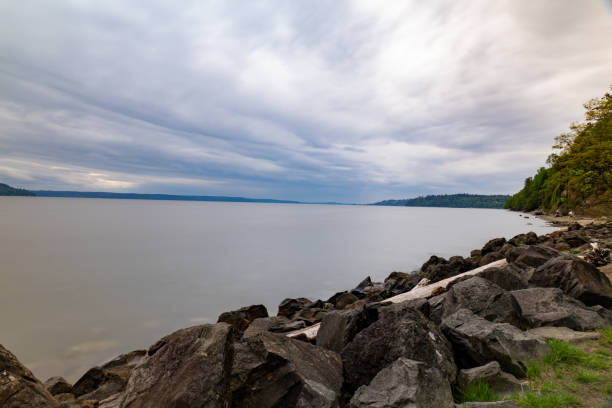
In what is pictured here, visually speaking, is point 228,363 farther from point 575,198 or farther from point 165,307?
point 575,198

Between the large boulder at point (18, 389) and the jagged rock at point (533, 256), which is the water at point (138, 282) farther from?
the jagged rock at point (533, 256)

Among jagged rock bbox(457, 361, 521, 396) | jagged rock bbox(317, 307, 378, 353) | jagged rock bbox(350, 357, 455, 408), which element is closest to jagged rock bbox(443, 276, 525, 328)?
jagged rock bbox(457, 361, 521, 396)

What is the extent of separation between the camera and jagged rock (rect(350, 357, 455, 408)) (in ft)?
12.2

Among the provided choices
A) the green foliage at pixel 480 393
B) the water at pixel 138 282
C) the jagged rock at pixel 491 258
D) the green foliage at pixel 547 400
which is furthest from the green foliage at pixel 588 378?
the jagged rock at pixel 491 258

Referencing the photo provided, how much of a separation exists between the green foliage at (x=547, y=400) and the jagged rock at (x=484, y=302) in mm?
2246

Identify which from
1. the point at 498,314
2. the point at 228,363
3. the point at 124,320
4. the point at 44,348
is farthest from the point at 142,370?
the point at 124,320

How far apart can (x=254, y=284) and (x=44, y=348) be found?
13722mm

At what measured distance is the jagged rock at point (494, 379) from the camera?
15.0 feet

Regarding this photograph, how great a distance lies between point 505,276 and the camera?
9.96 metres

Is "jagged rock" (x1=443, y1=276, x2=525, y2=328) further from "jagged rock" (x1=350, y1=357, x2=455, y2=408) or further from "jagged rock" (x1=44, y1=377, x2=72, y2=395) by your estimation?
"jagged rock" (x1=44, y1=377, x2=72, y2=395)

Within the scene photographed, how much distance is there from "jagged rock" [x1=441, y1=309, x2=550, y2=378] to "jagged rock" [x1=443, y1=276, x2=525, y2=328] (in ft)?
2.99

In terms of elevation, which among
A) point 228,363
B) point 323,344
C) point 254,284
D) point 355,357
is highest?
point 228,363

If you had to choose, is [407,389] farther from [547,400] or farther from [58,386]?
[58,386]

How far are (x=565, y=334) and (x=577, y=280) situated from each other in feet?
10.2
